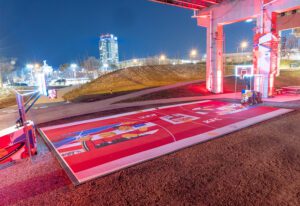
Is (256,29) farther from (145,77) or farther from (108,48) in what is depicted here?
(108,48)

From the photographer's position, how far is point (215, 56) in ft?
56.0

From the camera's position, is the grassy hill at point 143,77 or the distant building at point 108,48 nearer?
the grassy hill at point 143,77

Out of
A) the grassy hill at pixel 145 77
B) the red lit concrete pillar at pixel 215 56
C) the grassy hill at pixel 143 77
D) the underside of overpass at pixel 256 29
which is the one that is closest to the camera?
the underside of overpass at pixel 256 29

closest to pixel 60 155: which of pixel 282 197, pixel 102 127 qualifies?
pixel 102 127

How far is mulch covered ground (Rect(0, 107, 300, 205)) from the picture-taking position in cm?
384

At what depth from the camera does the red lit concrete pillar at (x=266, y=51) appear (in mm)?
13156

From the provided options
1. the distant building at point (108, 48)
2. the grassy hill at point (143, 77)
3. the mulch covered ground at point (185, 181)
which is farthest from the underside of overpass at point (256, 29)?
the distant building at point (108, 48)

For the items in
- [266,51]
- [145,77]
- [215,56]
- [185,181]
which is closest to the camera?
[185,181]

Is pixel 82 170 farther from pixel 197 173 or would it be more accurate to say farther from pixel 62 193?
pixel 197 173

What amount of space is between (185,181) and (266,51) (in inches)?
Answer: 519

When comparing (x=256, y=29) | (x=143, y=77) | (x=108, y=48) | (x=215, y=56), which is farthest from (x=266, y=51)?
(x=108, y=48)

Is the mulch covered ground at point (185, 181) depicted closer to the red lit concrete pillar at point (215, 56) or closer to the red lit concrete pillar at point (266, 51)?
the red lit concrete pillar at point (266, 51)

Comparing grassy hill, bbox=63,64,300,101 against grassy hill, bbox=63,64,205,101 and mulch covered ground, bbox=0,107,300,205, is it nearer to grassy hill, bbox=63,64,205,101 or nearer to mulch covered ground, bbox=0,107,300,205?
grassy hill, bbox=63,64,205,101

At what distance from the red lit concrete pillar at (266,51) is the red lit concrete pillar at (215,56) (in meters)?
3.33
